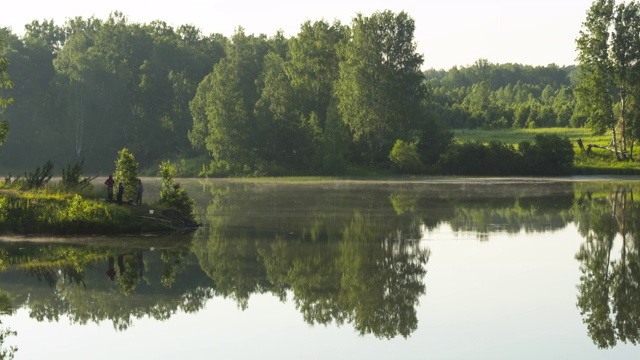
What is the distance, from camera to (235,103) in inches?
3907

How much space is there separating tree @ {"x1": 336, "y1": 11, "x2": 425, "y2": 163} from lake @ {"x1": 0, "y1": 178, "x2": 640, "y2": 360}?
5669 centimetres

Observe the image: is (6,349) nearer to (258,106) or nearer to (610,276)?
(610,276)

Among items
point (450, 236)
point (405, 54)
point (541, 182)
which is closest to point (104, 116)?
point (405, 54)

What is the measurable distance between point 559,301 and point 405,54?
270 ft

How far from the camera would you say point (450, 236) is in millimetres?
33406

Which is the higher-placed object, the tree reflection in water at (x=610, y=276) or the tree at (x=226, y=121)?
the tree at (x=226, y=121)

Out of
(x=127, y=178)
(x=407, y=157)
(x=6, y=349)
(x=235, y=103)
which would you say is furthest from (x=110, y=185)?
(x=235, y=103)

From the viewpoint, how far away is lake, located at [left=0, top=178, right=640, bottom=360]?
16109 mm

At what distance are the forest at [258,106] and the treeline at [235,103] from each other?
6.7 inches

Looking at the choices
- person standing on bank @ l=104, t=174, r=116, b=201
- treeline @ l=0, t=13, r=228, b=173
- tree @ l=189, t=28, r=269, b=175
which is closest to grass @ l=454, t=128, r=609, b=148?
tree @ l=189, t=28, r=269, b=175

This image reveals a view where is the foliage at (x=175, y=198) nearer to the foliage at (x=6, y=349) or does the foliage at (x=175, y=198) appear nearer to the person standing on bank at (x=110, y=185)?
the person standing on bank at (x=110, y=185)

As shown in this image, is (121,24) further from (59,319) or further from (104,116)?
(59,319)

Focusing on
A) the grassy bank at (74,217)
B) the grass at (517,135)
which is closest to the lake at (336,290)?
the grassy bank at (74,217)

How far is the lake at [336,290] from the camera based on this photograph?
52.9 ft
